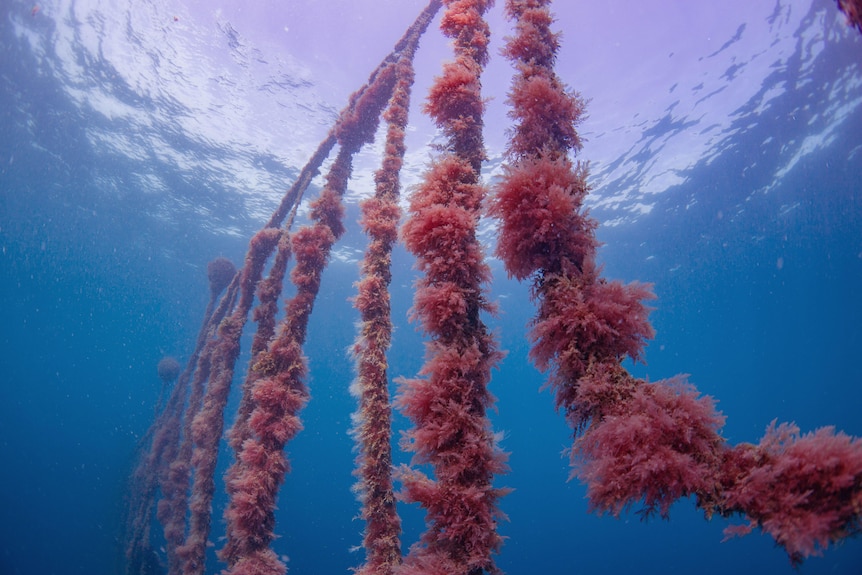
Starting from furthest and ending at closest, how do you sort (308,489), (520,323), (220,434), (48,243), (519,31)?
(308,489) → (520,323) → (48,243) → (220,434) → (519,31)

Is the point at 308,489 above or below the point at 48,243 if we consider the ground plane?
below

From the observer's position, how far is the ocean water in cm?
1656

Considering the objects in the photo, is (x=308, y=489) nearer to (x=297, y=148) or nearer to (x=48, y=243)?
(x=48, y=243)

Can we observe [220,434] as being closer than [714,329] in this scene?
Yes

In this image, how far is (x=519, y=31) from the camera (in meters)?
3.80

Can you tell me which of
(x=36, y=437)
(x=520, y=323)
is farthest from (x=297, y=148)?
(x=36, y=437)

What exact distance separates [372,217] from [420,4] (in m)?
14.8

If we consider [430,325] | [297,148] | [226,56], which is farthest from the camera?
[297,148]

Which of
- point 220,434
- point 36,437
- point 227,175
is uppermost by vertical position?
point 36,437

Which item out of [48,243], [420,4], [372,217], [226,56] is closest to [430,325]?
[372,217]

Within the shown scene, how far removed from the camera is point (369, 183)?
24531 millimetres

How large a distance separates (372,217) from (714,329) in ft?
229

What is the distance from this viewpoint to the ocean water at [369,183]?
1656cm

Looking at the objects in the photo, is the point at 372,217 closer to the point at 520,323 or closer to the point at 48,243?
the point at 48,243
